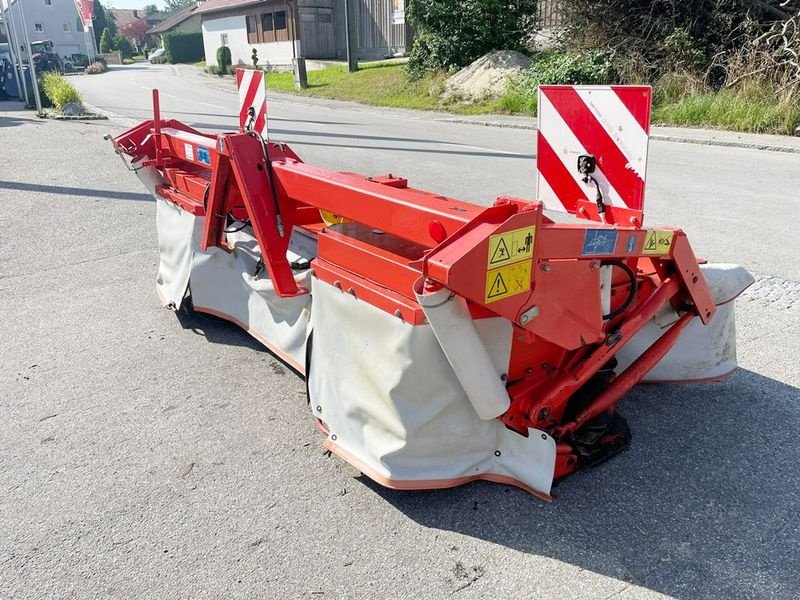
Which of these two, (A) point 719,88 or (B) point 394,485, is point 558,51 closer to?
(A) point 719,88

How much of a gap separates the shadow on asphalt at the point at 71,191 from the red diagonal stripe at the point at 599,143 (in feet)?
18.5

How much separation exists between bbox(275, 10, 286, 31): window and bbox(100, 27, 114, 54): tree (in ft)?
121

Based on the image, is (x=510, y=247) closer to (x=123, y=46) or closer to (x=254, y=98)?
(x=254, y=98)

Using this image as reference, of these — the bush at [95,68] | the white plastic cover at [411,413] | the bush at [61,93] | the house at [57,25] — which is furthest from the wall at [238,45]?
the white plastic cover at [411,413]

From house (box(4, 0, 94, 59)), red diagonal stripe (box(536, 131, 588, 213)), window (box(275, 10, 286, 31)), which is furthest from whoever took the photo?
house (box(4, 0, 94, 59))

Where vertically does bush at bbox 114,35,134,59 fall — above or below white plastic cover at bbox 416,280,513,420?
above

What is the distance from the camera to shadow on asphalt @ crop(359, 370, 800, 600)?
2.29m

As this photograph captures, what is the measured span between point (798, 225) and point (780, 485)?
4.46 m

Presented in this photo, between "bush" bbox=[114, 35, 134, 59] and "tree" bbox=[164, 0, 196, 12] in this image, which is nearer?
"bush" bbox=[114, 35, 134, 59]

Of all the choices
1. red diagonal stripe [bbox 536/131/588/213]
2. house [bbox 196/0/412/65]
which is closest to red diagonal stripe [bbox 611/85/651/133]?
red diagonal stripe [bbox 536/131/588/213]

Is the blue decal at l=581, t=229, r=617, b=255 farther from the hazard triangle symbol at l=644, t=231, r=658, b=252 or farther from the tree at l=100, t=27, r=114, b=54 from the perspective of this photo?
the tree at l=100, t=27, r=114, b=54

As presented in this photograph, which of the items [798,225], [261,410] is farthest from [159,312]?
[798,225]

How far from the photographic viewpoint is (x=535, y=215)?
2.19 m

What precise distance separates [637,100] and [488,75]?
51.7 ft
